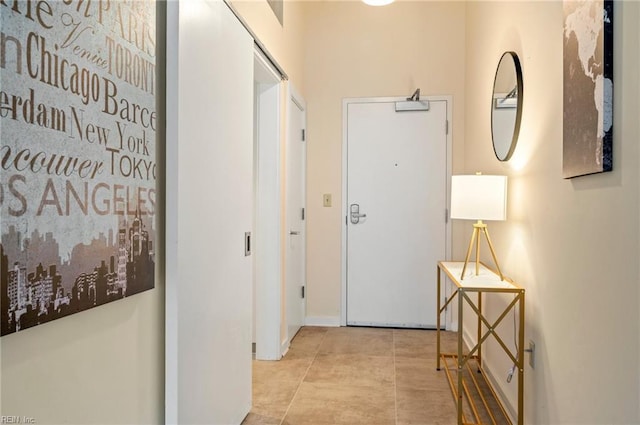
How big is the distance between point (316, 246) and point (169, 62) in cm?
273

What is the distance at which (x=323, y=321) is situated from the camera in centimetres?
392

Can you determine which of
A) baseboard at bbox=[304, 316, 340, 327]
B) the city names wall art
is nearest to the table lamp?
the city names wall art

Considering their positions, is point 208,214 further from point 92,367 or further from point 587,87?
point 587,87

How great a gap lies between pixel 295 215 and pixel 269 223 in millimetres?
565

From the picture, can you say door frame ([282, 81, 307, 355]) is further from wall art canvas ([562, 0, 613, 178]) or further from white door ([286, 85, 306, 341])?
wall art canvas ([562, 0, 613, 178])

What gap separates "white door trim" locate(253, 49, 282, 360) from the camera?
2.98 metres

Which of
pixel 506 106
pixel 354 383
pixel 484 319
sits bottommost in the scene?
pixel 354 383

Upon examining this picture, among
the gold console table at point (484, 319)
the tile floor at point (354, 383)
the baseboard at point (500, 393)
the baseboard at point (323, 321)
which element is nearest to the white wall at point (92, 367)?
the tile floor at point (354, 383)

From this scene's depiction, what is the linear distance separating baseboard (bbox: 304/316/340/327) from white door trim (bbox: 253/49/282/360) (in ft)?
3.18

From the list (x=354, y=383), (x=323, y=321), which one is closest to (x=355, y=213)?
(x=323, y=321)

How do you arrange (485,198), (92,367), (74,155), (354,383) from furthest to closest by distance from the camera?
(354,383), (485,198), (92,367), (74,155)

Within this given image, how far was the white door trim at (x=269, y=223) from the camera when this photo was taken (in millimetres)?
2977

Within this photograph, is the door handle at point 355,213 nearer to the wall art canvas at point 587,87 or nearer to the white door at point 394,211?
the white door at point 394,211

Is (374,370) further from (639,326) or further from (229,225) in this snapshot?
(639,326)
